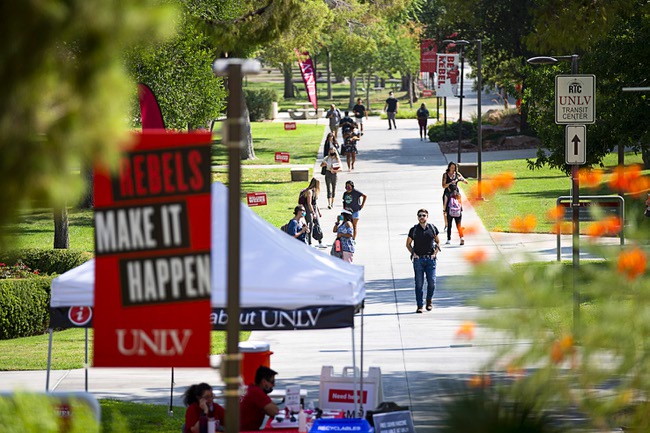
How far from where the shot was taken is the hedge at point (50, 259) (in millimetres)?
23125

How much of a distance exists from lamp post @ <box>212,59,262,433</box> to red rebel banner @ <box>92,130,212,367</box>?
0.14 m

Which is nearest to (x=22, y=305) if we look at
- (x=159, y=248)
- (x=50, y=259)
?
(x=50, y=259)

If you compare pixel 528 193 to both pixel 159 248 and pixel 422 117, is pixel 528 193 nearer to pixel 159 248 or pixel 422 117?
pixel 422 117

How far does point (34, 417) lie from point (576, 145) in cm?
1332

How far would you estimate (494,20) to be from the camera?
50.4m

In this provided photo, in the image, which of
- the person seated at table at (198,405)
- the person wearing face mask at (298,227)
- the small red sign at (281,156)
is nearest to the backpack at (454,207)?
the person wearing face mask at (298,227)

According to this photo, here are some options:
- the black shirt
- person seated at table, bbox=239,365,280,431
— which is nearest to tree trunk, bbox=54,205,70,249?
the black shirt

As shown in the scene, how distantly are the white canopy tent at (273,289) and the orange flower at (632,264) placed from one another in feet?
12.7

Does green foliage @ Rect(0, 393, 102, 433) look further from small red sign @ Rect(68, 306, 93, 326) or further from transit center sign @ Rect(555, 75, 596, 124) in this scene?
transit center sign @ Rect(555, 75, 596, 124)

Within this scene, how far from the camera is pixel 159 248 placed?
21.1ft

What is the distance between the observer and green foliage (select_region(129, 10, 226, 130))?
87.8 feet

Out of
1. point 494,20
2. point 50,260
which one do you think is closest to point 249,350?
point 50,260

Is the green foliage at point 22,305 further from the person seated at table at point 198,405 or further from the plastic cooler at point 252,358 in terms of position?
the person seated at table at point 198,405

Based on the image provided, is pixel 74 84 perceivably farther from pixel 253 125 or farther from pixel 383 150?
pixel 253 125
